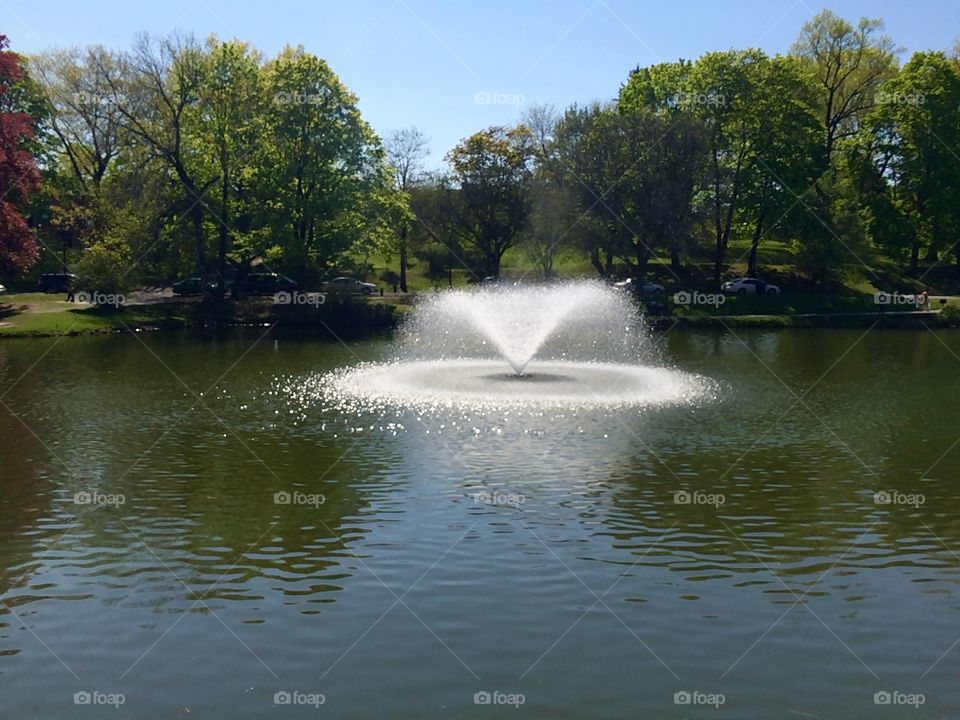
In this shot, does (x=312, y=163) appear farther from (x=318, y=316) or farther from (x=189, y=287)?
(x=189, y=287)

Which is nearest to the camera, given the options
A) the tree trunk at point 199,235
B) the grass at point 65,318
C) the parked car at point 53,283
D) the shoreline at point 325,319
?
the grass at point 65,318

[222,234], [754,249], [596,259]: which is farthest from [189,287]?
[754,249]

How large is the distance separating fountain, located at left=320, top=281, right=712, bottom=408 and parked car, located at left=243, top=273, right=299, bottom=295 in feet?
76.1

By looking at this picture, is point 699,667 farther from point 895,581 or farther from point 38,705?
point 38,705

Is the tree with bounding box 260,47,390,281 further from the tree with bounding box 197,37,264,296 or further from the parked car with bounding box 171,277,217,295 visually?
the parked car with bounding box 171,277,217,295

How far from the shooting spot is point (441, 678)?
41.5ft

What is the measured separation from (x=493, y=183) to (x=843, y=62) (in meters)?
48.8

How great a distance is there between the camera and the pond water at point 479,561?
1245 cm

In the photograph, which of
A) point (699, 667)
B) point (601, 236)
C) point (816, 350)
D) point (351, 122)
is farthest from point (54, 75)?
point (699, 667)

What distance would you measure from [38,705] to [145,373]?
3625 cm

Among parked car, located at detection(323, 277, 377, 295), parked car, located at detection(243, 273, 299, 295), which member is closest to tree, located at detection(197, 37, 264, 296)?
parked car, located at detection(243, 273, 299, 295)

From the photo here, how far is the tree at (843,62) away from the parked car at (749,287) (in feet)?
81.2

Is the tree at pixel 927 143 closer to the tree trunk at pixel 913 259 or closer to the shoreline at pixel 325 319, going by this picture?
the tree trunk at pixel 913 259

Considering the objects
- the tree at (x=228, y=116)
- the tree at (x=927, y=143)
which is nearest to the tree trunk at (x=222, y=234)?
the tree at (x=228, y=116)
